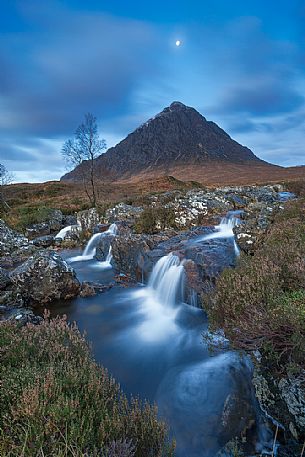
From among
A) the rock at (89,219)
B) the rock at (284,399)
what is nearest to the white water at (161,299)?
the rock at (284,399)

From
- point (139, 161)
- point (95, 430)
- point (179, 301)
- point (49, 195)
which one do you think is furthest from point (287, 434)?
point (139, 161)

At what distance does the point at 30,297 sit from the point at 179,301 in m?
4.87

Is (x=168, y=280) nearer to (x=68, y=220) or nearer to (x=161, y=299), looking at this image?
(x=161, y=299)

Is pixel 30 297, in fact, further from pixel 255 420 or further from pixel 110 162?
pixel 110 162

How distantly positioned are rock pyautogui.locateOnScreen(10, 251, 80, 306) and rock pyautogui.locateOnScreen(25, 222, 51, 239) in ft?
49.5

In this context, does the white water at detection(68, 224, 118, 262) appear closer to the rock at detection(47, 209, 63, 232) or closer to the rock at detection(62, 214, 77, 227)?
the rock at detection(47, 209, 63, 232)

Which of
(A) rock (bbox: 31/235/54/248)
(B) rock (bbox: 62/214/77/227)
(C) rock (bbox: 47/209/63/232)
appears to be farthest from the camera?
(B) rock (bbox: 62/214/77/227)

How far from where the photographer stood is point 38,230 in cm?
2464

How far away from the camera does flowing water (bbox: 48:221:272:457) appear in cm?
448

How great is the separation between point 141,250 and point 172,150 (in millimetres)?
140760

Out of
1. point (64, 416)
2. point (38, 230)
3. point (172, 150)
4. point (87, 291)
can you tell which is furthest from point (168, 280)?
point (172, 150)

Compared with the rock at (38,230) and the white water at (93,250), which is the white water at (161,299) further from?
the rock at (38,230)

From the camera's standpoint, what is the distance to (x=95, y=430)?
2.79 metres

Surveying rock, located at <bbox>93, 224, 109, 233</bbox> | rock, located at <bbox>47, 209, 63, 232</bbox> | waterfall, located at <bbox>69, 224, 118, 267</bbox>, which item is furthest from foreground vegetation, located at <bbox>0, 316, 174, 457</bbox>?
rock, located at <bbox>47, 209, 63, 232</bbox>
